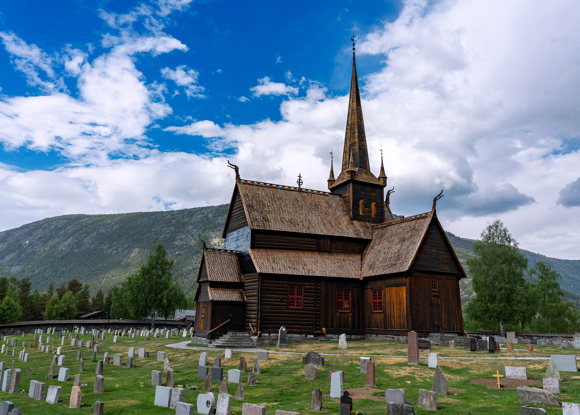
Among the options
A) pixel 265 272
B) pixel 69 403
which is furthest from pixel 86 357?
pixel 69 403

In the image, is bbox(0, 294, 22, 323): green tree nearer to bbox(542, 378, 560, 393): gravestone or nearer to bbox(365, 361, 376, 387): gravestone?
bbox(365, 361, 376, 387): gravestone

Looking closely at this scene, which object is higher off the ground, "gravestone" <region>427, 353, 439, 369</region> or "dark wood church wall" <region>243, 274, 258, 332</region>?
"dark wood church wall" <region>243, 274, 258, 332</region>

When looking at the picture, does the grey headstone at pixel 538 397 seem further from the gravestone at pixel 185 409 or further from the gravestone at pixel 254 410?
the gravestone at pixel 185 409

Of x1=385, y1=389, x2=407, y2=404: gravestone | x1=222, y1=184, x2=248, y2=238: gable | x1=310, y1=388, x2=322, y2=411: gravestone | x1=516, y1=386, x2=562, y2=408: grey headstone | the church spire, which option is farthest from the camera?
the church spire

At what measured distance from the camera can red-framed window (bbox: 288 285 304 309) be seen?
32156 mm

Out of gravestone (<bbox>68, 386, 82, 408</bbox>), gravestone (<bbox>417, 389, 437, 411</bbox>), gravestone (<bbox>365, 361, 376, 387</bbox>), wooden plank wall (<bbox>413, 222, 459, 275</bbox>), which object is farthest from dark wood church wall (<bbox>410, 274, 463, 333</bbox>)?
gravestone (<bbox>68, 386, 82, 408</bbox>)

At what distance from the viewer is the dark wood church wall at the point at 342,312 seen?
109 ft

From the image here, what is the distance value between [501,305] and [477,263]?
527 cm

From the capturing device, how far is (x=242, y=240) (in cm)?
3469

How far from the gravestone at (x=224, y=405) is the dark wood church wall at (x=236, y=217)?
2216cm

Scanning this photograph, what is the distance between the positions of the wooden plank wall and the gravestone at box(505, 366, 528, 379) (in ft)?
48.5

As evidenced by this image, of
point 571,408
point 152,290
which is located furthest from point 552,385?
point 152,290

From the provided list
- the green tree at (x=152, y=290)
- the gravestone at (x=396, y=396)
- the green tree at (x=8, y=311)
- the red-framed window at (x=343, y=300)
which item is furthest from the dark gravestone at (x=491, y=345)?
the green tree at (x=8, y=311)

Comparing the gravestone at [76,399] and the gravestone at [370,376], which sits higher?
the gravestone at [370,376]
